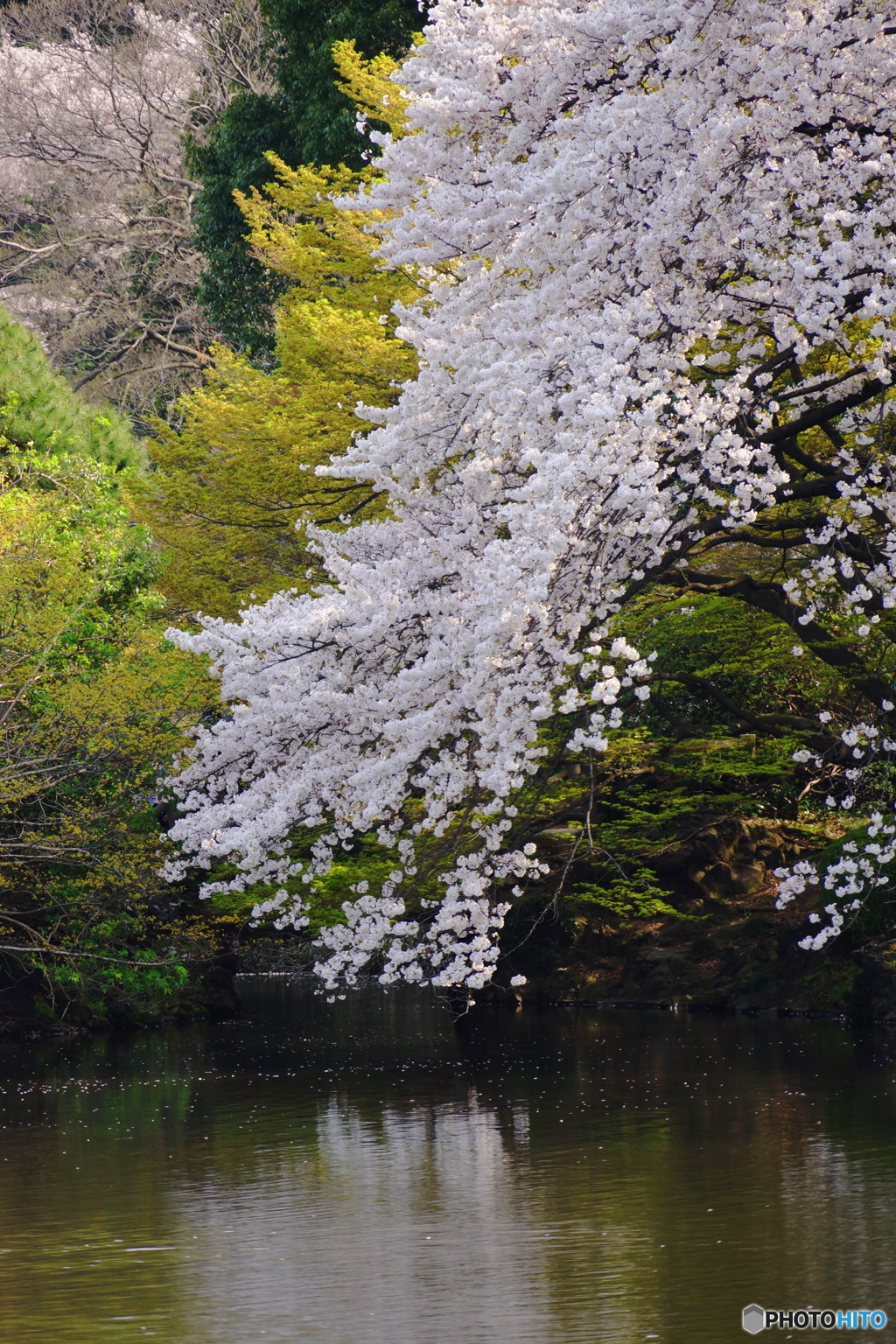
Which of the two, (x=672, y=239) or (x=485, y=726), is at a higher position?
(x=672, y=239)

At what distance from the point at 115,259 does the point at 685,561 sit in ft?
87.3

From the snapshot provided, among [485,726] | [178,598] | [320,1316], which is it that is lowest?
[320,1316]

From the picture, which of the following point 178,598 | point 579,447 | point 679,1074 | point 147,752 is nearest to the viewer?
point 579,447

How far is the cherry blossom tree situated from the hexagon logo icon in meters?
3.12

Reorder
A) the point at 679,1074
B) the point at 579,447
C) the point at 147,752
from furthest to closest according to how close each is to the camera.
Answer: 1. the point at 147,752
2. the point at 679,1074
3. the point at 579,447

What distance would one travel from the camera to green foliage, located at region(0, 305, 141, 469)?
23.5 metres

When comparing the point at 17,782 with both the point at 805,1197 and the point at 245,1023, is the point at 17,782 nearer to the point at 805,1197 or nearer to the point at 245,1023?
the point at 245,1023

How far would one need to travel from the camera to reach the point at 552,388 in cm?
990

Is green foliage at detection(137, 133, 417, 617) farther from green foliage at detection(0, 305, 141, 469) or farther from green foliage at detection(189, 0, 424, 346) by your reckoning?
green foliage at detection(189, 0, 424, 346)

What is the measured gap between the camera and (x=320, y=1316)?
7910mm

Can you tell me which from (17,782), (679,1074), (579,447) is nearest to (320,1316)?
(579,447)
